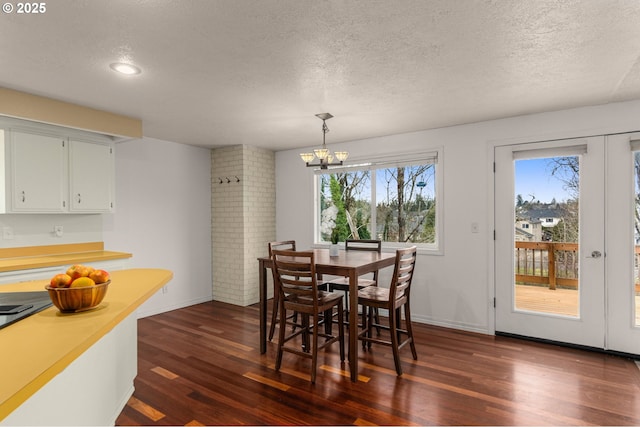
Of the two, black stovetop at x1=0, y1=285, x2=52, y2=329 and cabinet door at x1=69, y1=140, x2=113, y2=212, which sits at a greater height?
cabinet door at x1=69, y1=140, x2=113, y2=212

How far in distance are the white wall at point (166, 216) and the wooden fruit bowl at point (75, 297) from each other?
10.4 ft

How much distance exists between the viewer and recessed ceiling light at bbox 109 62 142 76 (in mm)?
2439

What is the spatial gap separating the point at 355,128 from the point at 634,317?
10.7 ft

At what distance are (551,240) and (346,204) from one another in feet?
8.35

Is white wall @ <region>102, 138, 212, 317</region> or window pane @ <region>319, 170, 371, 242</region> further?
window pane @ <region>319, 170, 371, 242</region>

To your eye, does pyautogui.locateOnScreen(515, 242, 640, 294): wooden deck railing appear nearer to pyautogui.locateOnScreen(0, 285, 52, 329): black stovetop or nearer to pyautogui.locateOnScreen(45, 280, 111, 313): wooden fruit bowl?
pyautogui.locateOnScreen(45, 280, 111, 313): wooden fruit bowl

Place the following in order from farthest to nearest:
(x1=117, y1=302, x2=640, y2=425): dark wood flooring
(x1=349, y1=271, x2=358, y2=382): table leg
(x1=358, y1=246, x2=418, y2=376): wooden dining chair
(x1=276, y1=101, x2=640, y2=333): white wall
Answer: (x1=276, y1=101, x2=640, y2=333): white wall
(x1=358, y1=246, x2=418, y2=376): wooden dining chair
(x1=349, y1=271, x2=358, y2=382): table leg
(x1=117, y1=302, x2=640, y2=425): dark wood flooring

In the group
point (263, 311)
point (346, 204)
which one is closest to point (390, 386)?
point (263, 311)

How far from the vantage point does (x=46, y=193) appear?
3.38 m

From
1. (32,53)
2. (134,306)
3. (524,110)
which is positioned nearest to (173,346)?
(134,306)

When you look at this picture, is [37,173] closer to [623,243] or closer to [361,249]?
[361,249]

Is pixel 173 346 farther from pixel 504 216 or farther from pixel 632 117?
pixel 632 117

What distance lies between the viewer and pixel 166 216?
16.3 ft

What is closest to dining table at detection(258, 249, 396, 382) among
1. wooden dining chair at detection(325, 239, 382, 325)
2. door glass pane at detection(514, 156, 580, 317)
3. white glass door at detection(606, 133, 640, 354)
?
wooden dining chair at detection(325, 239, 382, 325)
